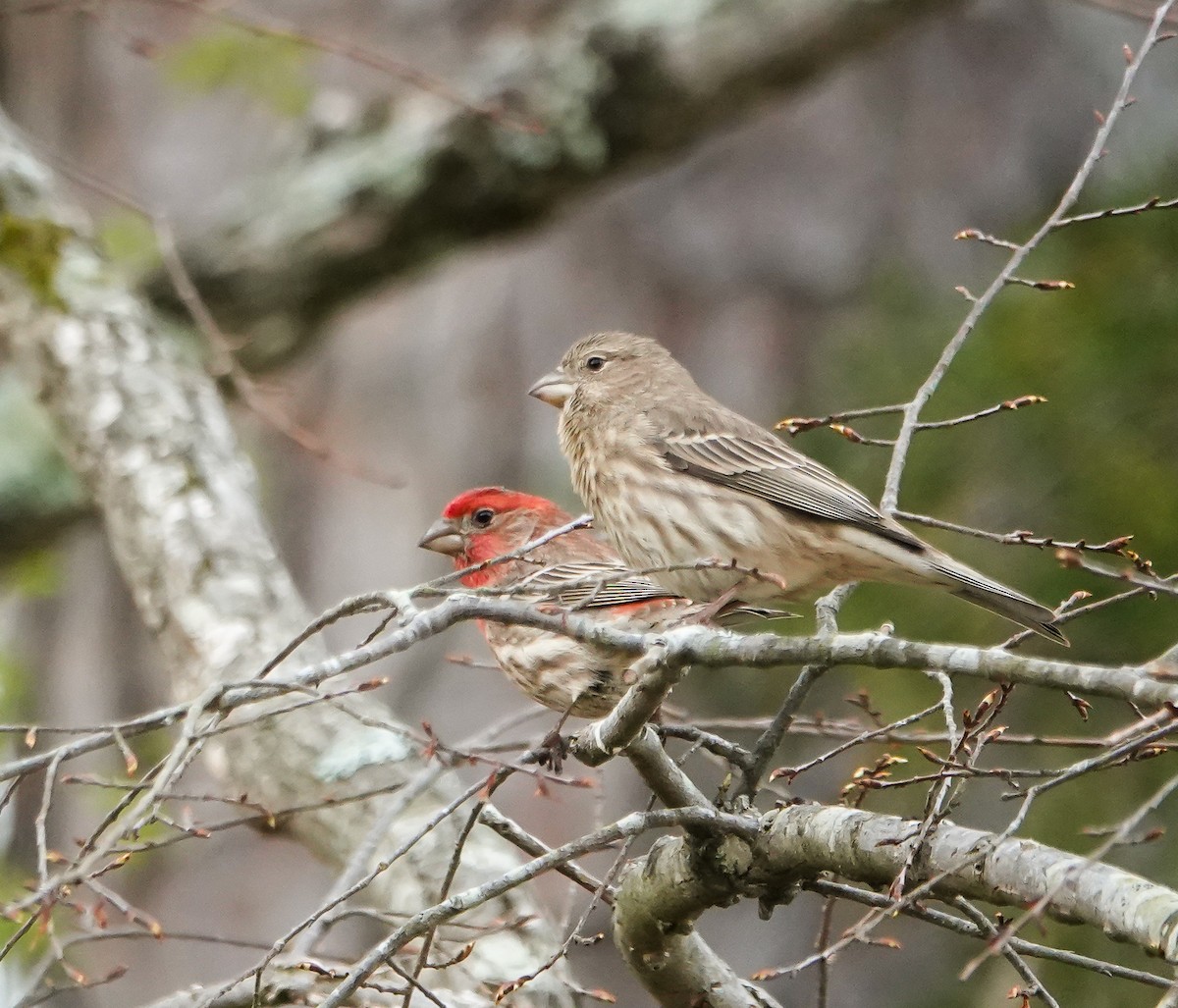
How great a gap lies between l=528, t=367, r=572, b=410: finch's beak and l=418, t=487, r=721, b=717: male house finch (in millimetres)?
391

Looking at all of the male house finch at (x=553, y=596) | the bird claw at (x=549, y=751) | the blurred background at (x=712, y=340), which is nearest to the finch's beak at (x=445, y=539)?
the male house finch at (x=553, y=596)

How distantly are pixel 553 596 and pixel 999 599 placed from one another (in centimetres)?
112

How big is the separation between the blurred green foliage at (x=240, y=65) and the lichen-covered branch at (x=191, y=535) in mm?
885

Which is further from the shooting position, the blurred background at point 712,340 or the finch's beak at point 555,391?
the blurred background at point 712,340

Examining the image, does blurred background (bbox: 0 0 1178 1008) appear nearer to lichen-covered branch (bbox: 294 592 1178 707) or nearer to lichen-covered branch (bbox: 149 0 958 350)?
lichen-covered branch (bbox: 149 0 958 350)

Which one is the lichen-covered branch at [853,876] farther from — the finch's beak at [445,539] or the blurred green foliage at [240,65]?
the blurred green foliage at [240,65]

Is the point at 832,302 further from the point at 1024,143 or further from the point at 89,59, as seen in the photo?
the point at 89,59

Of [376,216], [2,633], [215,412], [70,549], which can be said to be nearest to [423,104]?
[376,216]

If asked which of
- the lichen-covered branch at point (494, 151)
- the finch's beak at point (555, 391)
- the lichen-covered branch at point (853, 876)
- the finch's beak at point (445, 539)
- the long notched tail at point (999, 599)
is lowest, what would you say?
the lichen-covered branch at point (853, 876)

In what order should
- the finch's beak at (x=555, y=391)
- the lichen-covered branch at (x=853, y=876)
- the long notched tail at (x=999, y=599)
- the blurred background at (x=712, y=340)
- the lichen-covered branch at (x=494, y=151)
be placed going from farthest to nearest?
the lichen-covered branch at (x=494, y=151), the blurred background at (x=712, y=340), the finch's beak at (x=555, y=391), the long notched tail at (x=999, y=599), the lichen-covered branch at (x=853, y=876)

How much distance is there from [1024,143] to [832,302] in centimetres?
168

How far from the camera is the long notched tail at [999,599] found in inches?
140

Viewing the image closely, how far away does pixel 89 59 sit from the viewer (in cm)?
833

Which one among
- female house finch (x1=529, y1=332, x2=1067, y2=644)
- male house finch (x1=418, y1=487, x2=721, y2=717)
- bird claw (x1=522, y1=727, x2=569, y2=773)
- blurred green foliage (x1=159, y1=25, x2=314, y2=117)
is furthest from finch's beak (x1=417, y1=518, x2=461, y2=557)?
blurred green foliage (x1=159, y1=25, x2=314, y2=117)
